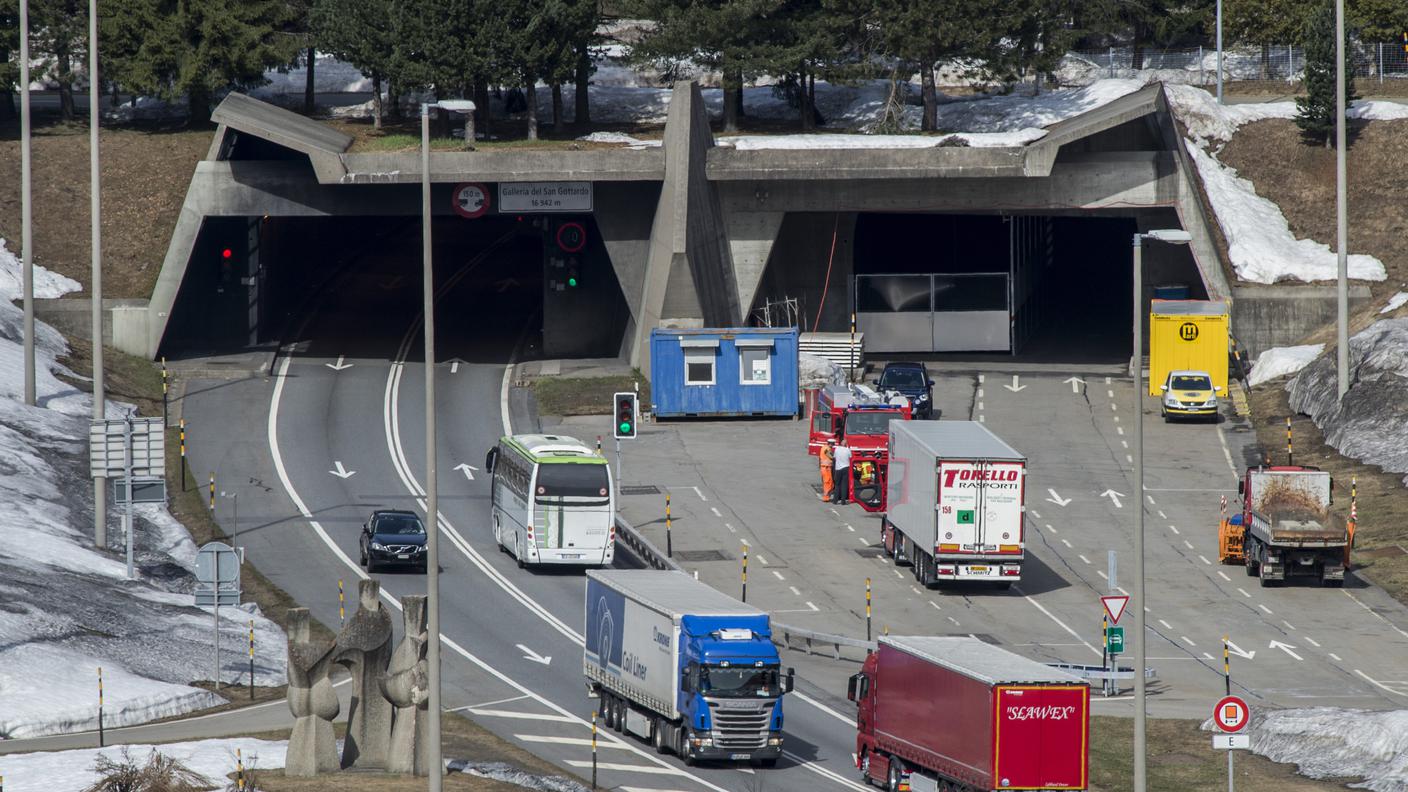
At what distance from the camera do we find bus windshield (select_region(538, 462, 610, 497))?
4906cm

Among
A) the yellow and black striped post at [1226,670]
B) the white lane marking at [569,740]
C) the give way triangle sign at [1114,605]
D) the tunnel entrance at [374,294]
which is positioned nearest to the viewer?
the white lane marking at [569,740]

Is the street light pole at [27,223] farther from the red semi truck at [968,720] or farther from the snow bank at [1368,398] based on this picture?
the snow bank at [1368,398]

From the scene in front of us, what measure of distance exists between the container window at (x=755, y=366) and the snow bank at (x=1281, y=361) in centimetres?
1765

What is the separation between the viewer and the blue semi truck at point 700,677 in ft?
114

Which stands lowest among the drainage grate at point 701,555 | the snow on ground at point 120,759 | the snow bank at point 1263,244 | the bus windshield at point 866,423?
the snow on ground at point 120,759

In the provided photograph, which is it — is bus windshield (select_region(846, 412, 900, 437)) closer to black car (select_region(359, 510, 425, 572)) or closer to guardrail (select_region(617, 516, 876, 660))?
guardrail (select_region(617, 516, 876, 660))

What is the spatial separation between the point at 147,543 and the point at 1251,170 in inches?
1862

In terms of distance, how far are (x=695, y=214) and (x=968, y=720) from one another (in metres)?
40.9

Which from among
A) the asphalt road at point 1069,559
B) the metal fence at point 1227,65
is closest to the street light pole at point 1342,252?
the asphalt road at point 1069,559

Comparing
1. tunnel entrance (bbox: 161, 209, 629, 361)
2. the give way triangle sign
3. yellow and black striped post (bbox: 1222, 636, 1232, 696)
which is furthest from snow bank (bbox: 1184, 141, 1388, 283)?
the give way triangle sign

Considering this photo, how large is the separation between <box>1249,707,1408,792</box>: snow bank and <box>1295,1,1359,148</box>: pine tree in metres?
44.7

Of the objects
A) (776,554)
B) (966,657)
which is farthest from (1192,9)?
(966,657)

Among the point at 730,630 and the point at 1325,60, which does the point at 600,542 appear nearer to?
the point at 730,630

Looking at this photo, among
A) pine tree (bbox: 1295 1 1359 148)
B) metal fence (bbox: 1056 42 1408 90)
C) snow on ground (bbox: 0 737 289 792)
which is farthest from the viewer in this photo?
metal fence (bbox: 1056 42 1408 90)
